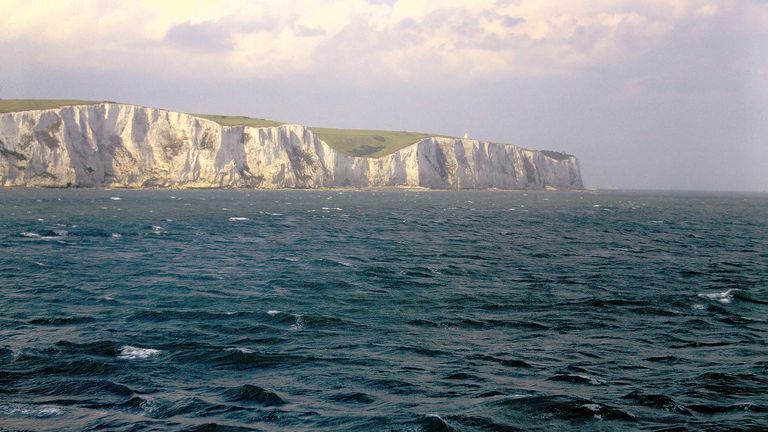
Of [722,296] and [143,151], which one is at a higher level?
[143,151]

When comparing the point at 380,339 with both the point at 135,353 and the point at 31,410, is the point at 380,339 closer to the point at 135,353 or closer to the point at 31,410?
the point at 135,353

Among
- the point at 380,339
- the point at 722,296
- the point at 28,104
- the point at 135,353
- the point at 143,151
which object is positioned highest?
the point at 28,104

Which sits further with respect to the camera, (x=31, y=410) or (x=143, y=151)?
(x=143, y=151)

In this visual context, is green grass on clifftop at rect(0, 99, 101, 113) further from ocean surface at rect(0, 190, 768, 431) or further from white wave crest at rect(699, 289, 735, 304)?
white wave crest at rect(699, 289, 735, 304)

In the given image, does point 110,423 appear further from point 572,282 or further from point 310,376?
point 572,282

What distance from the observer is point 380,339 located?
19.8m

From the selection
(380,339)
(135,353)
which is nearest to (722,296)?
(380,339)

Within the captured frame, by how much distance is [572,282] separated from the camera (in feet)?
98.4

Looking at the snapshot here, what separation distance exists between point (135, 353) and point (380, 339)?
715 centimetres

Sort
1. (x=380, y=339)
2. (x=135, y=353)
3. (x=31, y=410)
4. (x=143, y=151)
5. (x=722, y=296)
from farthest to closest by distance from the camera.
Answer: (x=143, y=151) < (x=722, y=296) < (x=380, y=339) < (x=135, y=353) < (x=31, y=410)

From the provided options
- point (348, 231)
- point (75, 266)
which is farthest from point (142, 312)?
point (348, 231)

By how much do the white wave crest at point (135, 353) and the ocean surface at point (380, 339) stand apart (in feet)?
0.19

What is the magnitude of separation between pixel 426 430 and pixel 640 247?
121 feet

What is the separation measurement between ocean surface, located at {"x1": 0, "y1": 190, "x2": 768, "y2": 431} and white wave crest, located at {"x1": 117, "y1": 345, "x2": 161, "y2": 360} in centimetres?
6
